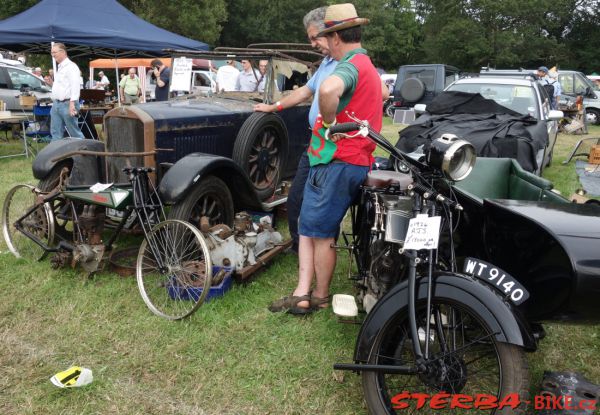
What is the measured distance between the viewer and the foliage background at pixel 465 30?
108 feet

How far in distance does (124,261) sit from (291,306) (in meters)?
1.67

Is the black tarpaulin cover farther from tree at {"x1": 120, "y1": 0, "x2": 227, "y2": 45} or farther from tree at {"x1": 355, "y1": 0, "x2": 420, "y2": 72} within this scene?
tree at {"x1": 355, "y1": 0, "x2": 420, "y2": 72}

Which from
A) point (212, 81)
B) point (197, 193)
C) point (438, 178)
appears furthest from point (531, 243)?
point (212, 81)

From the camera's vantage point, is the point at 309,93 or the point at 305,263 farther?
the point at 309,93

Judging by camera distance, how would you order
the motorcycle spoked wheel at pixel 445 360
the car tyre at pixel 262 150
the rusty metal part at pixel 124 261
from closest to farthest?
the motorcycle spoked wheel at pixel 445 360, the rusty metal part at pixel 124 261, the car tyre at pixel 262 150

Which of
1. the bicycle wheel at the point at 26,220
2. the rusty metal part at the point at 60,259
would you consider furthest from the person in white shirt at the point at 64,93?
the rusty metal part at the point at 60,259

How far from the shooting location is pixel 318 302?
11.0 ft

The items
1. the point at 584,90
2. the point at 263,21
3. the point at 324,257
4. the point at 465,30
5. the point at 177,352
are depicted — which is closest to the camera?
the point at 177,352

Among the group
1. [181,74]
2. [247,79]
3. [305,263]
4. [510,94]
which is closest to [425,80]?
[510,94]

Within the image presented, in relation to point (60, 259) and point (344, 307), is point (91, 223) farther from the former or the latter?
point (344, 307)

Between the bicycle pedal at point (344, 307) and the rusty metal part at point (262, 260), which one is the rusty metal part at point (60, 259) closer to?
the rusty metal part at point (262, 260)

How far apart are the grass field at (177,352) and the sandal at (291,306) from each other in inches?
2.2

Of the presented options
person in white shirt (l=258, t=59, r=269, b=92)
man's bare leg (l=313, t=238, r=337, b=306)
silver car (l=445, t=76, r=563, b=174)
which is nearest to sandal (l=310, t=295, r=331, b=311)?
man's bare leg (l=313, t=238, r=337, b=306)

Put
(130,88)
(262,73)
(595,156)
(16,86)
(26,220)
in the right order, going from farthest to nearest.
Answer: (130,88)
(16,86)
(595,156)
(262,73)
(26,220)
